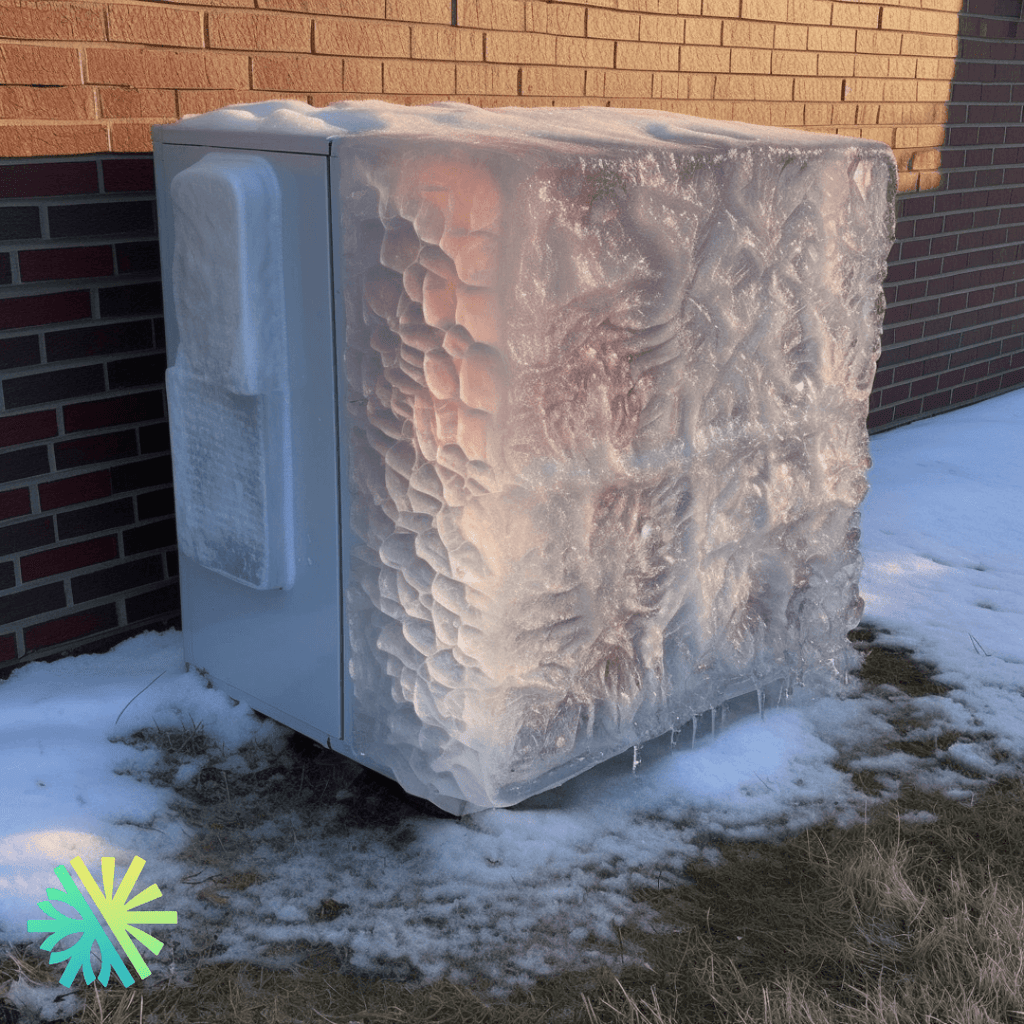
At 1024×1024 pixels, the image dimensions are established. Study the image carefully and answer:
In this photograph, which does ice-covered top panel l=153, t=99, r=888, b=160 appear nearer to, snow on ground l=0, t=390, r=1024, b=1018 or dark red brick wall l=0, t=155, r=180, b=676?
dark red brick wall l=0, t=155, r=180, b=676

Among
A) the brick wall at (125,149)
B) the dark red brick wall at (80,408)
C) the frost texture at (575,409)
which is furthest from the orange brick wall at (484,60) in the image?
the frost texture at (575,409)

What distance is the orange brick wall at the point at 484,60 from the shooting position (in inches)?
121

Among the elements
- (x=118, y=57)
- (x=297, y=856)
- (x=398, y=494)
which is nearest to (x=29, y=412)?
(x=118, y=57)

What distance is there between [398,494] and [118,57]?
1491 mm

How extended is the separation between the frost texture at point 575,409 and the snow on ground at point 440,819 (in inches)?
5.4

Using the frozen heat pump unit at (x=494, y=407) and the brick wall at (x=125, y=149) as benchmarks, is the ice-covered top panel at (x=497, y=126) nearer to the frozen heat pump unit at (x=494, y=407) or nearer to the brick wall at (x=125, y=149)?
the frozen heat pump unit at (x=494, y=407)

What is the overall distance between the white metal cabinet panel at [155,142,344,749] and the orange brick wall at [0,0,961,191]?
0.33 meters

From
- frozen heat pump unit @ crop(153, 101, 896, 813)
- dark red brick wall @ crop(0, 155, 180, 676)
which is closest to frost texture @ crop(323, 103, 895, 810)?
frozen heat pump unit @ crop(153, 101, 896, 813)

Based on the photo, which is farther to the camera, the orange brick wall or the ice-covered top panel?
the orange brick wall

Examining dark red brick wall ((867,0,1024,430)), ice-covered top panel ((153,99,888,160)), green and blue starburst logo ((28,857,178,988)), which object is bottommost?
green and blue starburst logo ((28,857,178,988))

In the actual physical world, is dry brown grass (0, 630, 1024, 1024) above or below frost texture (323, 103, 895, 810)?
below

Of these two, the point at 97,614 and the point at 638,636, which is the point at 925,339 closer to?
the point at 638,636

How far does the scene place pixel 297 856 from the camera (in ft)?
8.70

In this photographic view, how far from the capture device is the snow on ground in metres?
2.40
